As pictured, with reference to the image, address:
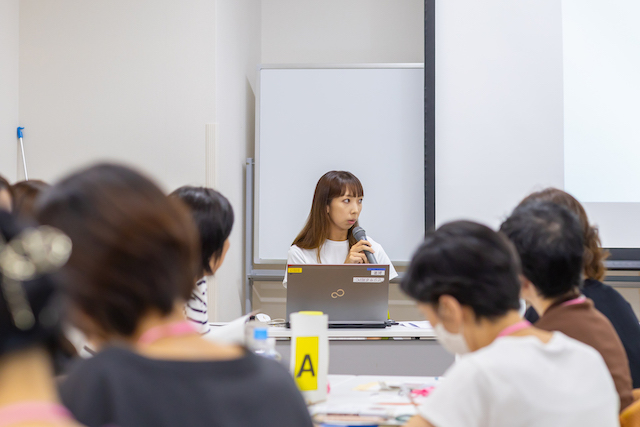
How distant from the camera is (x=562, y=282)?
1.21 metres

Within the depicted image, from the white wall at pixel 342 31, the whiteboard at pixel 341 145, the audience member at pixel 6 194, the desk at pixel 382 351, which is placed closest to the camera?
the audience member at pixel 6 194

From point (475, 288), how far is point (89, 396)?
0.63 m

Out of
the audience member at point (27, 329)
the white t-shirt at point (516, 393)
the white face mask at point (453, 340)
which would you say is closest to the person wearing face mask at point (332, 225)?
the white face mask at point (453, 340)

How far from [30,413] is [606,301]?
4.61ft

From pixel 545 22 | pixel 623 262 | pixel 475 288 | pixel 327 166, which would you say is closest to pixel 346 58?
pixel 327 166

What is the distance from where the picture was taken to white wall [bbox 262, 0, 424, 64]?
3971 mm

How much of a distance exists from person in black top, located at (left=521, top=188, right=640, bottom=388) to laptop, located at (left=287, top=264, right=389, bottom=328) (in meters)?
0.67

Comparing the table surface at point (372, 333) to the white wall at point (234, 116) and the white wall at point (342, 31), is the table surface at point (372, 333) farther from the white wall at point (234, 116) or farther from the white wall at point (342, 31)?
the white wall at point (342, 31)

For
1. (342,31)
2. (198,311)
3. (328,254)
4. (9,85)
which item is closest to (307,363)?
(198,311)

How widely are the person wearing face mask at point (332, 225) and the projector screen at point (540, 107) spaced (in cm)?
57

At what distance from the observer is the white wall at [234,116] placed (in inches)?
123

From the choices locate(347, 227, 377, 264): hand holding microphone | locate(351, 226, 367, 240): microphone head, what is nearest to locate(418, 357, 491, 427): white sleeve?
locate(347, 227, 377, 264): hand holding microphone

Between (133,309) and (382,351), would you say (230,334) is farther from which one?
(382,351)

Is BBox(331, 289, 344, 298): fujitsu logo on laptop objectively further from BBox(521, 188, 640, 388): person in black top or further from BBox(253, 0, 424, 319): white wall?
BBox(253, 0, 424, 319): white wall
